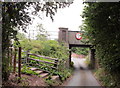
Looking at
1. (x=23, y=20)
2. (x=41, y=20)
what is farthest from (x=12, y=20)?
(x=41, y=20)

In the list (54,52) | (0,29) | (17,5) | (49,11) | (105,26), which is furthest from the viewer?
(54,52)

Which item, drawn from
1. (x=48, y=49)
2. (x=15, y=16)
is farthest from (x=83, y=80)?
(x=15, y=16)

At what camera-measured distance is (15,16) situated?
10.4 ft

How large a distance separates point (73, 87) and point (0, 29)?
510 cm

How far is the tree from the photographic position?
2910 mm

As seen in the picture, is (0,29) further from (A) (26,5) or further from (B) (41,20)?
(B) (41,20)

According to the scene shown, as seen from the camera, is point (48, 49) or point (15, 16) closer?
point (15, 16)

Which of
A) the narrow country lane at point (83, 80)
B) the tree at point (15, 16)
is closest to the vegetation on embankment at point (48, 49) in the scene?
the narrow country lane at point (83, 80)

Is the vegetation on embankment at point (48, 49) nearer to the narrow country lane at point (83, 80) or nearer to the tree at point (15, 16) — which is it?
the narrow country lane at point (83, 80)

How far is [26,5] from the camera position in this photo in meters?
3.38

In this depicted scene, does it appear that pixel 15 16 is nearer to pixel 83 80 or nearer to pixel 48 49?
pixel 83 80

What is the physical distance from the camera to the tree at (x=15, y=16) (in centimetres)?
291

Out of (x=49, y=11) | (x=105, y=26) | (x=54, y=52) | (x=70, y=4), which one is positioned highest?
→ (x=70, y=4)

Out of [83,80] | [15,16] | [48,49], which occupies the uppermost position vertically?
[15,16]
